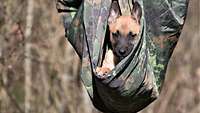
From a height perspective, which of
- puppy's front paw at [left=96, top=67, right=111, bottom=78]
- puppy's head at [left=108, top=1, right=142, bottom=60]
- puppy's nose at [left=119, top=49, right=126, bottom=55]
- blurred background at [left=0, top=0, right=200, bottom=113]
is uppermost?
puppy's head at [left=108, top=1, right=142, bottom=60]

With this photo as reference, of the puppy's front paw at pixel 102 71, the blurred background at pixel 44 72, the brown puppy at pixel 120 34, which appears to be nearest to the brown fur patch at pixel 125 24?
the brown puppy at pixel 120 34

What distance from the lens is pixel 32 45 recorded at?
639 cm

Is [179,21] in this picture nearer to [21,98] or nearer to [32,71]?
[32,71]

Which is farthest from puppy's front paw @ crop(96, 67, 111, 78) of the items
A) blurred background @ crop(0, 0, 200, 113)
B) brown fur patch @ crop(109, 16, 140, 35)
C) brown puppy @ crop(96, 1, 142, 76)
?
blurred background @ crop(0, 0, 200, 113)

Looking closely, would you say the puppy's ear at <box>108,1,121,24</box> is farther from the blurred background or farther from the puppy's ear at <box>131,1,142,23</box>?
the blurred background

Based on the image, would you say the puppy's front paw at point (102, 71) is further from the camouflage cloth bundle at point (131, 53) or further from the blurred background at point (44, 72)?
the blurred background at point (44, 72)

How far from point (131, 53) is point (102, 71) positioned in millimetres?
131

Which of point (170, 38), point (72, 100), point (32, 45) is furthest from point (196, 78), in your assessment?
point (170, 38)

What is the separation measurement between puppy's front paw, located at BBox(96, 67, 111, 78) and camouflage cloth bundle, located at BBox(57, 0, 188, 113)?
0.02 meters

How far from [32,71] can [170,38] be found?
12.2ft

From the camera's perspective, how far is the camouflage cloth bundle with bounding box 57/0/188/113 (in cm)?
315

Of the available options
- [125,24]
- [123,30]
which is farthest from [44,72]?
[125,24]

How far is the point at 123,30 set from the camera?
10.5 feet

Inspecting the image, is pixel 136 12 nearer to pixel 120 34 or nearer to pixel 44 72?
pixel 120 34
